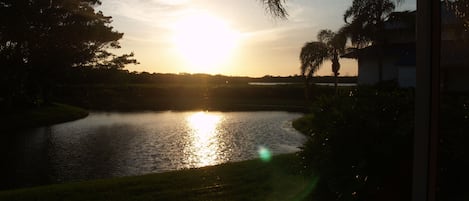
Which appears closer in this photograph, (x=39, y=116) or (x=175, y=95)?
(x=39, y=116)

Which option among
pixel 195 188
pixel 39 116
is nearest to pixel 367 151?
pixel 195 188

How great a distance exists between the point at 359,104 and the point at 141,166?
30.9 ft

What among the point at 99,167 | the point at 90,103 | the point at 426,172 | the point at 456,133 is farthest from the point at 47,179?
the point at 90,103

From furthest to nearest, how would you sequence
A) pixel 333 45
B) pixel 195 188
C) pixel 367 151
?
pixel 333 45 → pixel 195 188 → pixel 367 151

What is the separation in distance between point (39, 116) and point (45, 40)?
16.9ft

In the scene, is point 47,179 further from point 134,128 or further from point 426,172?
point 134,128

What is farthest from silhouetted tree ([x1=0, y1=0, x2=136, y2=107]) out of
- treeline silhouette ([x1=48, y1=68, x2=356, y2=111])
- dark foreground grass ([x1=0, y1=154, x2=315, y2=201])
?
dark foreground grass ([x1=0, y1=154, x2=315, y2=201])

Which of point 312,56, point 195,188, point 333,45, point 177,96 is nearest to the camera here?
point 195,188

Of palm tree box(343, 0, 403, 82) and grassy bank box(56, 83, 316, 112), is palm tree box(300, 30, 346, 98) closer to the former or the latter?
palm tree box(343, 0, 403, 82)

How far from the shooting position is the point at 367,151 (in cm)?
542

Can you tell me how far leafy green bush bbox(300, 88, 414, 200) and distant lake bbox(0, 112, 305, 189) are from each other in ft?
27.4

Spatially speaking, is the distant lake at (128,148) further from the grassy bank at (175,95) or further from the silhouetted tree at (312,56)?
the grassy bank at (175,95)

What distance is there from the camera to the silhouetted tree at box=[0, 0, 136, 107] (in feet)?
96.1

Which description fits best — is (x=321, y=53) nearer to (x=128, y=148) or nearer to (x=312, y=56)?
(x=312, y=56)
